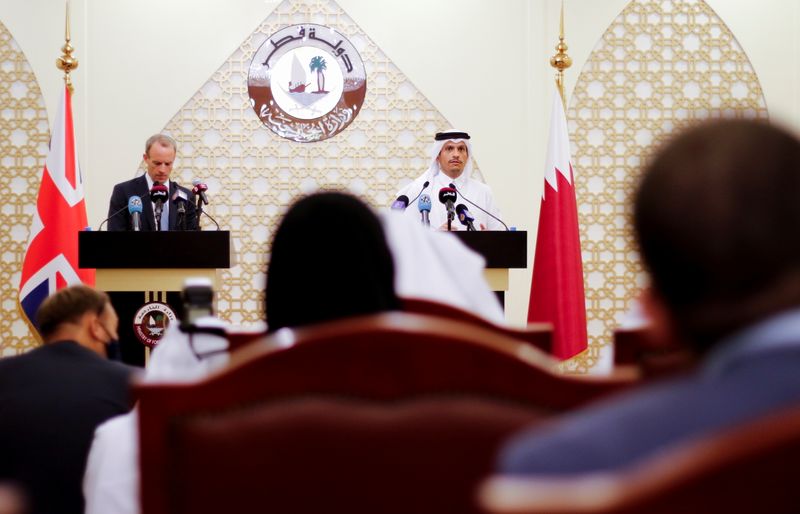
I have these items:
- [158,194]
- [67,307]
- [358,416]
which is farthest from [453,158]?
[358,416]

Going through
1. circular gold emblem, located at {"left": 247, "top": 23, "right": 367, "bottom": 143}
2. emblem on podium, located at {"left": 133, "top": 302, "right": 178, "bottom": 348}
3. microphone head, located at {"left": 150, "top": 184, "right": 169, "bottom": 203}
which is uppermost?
circular gold emblem, located at {"left": 247, "top": 23, "right": 367, "bottom": 143}

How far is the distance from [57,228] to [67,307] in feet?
10.3

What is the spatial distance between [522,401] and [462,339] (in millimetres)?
91

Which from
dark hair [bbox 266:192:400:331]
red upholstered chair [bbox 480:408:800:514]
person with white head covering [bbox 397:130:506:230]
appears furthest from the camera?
person with white head covering [bbox 397:130:506:230]

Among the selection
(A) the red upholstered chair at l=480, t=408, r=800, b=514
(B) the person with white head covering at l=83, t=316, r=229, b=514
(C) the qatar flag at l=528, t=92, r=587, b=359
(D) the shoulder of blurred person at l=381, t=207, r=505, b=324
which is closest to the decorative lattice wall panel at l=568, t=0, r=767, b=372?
(C) the qatar flag at l=528, t=92, r=587, b=359

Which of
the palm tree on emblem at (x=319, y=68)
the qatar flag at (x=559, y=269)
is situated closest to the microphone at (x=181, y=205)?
the qatar flag at (x=559, y=269)

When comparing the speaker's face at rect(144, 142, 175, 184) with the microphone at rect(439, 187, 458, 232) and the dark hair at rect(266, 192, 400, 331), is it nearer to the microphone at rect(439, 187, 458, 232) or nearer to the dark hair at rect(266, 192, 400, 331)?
the microphone at rect(439, 187, 458, 232)

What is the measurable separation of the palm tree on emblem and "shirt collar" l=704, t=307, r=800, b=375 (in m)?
6.85

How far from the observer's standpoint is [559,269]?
18.5 feet

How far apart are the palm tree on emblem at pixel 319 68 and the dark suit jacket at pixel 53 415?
5252 mm

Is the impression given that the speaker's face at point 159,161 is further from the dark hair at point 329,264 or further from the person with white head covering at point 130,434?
the dark hair at point 329,264

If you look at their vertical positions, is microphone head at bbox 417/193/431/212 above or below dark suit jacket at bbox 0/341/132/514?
above

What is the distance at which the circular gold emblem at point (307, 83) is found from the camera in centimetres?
734

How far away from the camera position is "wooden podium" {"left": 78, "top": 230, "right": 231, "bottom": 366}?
14.9 feet
